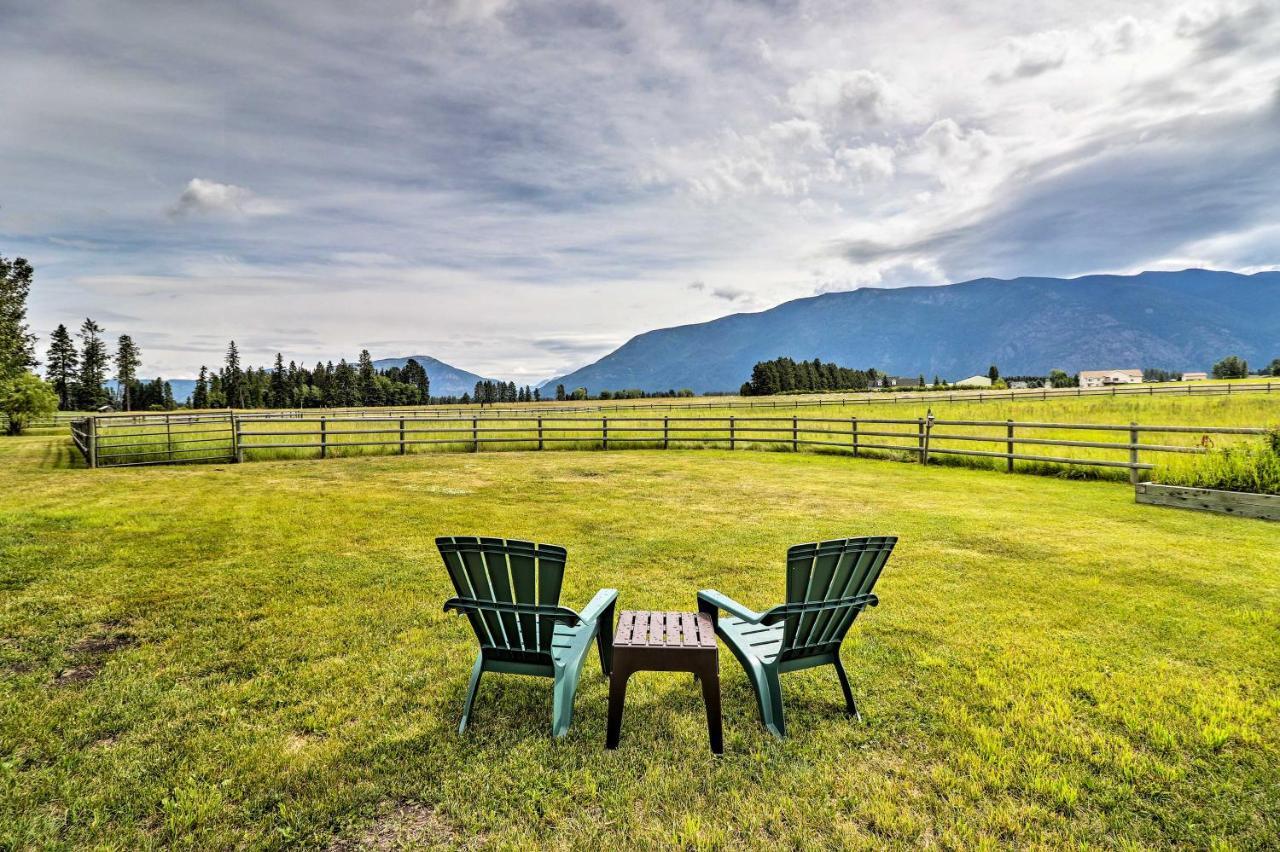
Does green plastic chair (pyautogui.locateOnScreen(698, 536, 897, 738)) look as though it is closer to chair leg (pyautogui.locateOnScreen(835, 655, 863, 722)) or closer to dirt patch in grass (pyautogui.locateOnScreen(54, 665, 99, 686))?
chair leg (pyautogui.locateOnScreen(835, 655, 863, 722))

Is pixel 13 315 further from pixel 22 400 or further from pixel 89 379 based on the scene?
pixel 89 379

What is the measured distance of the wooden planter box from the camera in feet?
25.8

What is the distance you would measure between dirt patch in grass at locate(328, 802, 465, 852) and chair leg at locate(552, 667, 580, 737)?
0.71 metres

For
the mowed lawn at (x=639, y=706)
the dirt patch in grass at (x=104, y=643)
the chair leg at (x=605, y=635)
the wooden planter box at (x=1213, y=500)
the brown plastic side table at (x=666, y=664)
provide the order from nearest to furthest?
the mowed lawn at (x=639, y=706) → the brown plastic side table at (x=666, y=664) → the chair leg at (x=605, y=635) → the dirt patch in grass at (x=104, y=643) → the wooden planter box at (x=1213, y=500)

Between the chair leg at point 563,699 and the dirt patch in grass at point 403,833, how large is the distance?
711mm

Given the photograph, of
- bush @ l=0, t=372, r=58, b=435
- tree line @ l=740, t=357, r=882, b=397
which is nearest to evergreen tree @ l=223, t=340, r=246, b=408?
bush @ l=0, t=372, r=58, b=435

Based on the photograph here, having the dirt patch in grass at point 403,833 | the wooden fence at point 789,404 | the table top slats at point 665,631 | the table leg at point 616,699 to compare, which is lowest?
the dirt patch in grass at point 403,833

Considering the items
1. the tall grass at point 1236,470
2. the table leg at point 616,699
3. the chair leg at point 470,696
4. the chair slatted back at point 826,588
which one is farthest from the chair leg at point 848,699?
the tall grass at point 1236,470

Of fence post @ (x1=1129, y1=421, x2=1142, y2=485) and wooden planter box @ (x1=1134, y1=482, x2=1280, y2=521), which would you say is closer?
wooden planter box @ (x1=1134, y1=482, x2=1280, y2=521)

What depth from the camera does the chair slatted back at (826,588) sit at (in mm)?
3213

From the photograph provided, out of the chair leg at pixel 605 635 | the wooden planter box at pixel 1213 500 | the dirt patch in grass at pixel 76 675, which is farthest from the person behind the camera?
the wooden planter box at pixel 1213 500

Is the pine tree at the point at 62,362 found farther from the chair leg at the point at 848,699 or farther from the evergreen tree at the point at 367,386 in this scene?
the chair leg at the point at 848,699

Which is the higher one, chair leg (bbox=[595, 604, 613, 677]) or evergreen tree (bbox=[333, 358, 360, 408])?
evergreen tree (bbox=[333, 358, 360, 408])

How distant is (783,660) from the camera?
3334mm
